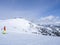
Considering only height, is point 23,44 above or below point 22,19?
below

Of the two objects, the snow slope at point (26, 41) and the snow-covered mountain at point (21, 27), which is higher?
the snow-covered mountain at point (21, 27)

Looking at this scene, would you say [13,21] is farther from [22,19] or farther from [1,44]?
[1,44]

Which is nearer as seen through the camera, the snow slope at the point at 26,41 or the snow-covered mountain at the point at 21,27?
the snow slope at the point at 26,41

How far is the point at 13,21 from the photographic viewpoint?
27672mm

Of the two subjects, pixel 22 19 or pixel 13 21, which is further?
pixel 22 19

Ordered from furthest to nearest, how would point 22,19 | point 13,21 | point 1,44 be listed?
point 22,19 → point 13,21 → point 1,44

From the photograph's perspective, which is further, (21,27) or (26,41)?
(21,27)

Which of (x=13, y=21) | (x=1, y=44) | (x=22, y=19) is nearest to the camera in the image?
(x=1, y=44)

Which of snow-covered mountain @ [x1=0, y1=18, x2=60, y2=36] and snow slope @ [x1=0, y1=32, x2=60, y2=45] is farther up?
snow-covered mountain @ [x1=0, y1=18, x2=60, y2=36]

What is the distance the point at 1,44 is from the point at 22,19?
20640 mm

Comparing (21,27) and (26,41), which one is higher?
(21,27)

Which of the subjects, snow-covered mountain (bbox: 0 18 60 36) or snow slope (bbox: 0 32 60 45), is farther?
snow-covered mountain (bbox: 0 18 60 36)

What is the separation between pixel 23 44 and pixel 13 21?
18.4m

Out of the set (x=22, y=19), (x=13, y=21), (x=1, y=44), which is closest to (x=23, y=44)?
(x=1, y=44)
